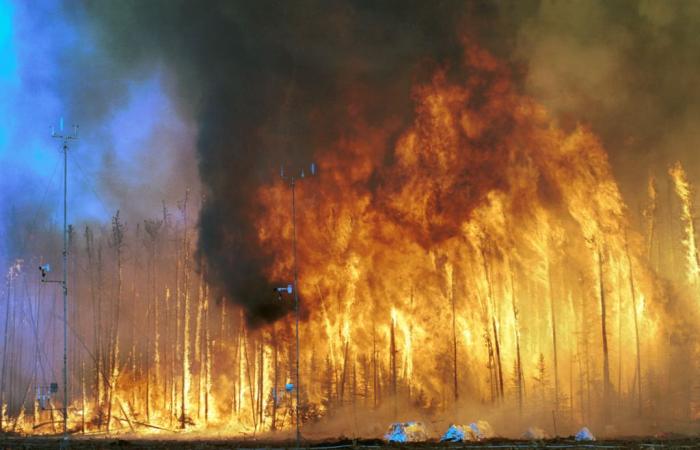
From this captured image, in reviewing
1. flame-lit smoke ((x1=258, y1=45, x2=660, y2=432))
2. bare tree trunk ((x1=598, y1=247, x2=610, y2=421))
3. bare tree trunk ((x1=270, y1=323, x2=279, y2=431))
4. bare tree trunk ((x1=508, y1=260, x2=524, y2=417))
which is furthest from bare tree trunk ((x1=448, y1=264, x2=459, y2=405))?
bare tree trunk ((x1=270, y1=323, x2=279, y2=431))

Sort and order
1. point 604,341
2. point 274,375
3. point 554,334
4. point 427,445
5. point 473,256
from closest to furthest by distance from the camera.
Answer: point 427,445, point 604,341, point 554,334, point 473,256, point 274,375

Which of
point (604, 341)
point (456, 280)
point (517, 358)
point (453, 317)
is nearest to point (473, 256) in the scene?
point (456, 280)

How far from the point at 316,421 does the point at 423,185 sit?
23.4 m

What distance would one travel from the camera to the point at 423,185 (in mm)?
65938

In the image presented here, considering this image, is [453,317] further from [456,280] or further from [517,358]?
[517,358]

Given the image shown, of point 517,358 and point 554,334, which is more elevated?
point 554,334

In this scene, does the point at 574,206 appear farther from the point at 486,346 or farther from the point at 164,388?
the point at 164,388

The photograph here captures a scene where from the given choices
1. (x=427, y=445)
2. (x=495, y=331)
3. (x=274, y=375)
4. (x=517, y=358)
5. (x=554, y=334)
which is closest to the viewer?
(x=427, y=445)

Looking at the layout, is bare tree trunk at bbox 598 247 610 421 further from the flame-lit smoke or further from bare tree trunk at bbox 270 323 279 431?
bare tree trunk at bbox 270 323 279 431

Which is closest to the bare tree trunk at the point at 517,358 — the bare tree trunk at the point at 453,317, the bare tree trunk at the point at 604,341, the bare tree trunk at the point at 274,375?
the bare tree trunk at the point at 453,317

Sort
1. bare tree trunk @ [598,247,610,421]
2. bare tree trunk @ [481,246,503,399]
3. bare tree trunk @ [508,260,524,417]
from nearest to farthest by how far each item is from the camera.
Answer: bare tree trunk @ [598,247,610,421], bare tree trunk @ [508,260,524,417], bare tree trunk @ [481,246,503,399]

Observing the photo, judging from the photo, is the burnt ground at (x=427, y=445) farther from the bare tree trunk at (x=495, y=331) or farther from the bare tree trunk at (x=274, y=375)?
the bare tree trunk at (x=274, y=375)

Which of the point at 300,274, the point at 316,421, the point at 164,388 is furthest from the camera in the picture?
the point at 164,388

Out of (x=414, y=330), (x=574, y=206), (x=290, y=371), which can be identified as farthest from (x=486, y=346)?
(x=290, y=371)
